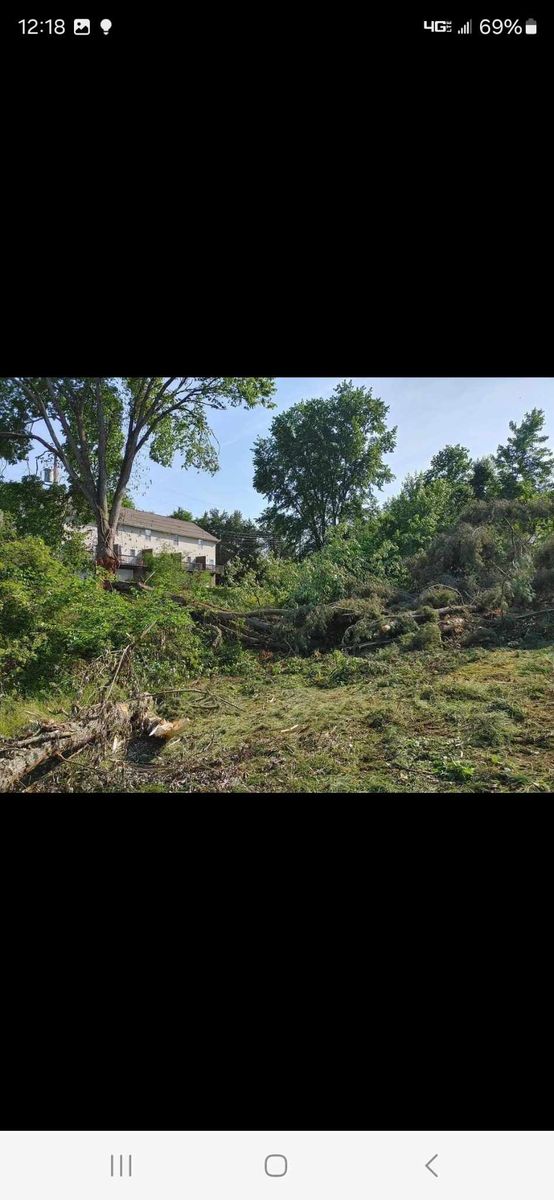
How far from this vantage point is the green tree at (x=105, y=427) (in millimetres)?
3391

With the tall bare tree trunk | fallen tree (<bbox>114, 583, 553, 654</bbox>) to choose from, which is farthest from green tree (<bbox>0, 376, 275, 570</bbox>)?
fallen tree (<bbox>114, 583, 553, 654</bbox>)

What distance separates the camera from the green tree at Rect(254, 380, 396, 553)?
3211 mm

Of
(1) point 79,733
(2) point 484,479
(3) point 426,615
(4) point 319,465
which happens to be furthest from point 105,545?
(2) point 484,479

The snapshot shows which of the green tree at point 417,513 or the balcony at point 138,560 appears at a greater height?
the green tree at point 417,513

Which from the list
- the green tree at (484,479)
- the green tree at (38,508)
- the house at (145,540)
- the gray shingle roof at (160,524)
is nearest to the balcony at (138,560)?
the house at (145,540)

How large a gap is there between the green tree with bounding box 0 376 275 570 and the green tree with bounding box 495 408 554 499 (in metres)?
1.81

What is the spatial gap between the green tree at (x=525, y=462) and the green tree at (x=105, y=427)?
1.81m
